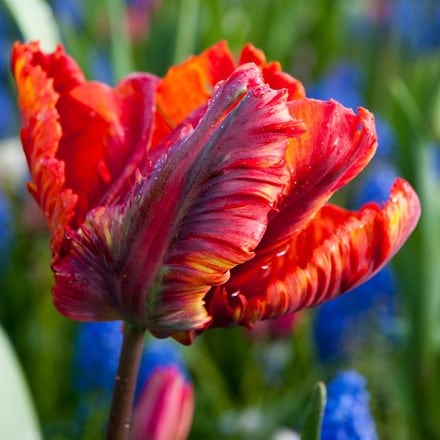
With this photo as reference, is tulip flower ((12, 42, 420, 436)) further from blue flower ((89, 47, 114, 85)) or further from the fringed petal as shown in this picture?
blue flower ((89, 47, 114, 85))

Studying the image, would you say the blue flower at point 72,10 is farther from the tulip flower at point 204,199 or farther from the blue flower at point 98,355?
the tulip flower at point 204,199

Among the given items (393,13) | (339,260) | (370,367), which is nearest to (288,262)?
(339,260)

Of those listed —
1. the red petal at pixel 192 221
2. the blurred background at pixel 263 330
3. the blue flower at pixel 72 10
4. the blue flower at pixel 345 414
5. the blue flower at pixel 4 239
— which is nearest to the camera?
the red petal at pixel 192 221

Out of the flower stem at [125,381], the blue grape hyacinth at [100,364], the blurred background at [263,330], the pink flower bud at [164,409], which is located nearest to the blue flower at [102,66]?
the blurred background at [263,330]

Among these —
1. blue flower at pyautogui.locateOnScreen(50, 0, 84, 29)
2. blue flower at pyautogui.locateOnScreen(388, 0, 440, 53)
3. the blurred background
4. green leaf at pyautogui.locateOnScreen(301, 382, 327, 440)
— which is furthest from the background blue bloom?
green leaf at pyautogui.locateOnScreen(301, 382, 327, 440)

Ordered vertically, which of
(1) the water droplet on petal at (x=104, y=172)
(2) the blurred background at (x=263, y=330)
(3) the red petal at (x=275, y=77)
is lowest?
(2) the blurred background at (x=263, y=330)

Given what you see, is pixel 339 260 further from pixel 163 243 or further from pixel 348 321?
pixel 348 321

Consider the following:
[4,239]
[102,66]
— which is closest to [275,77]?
[4,239]
